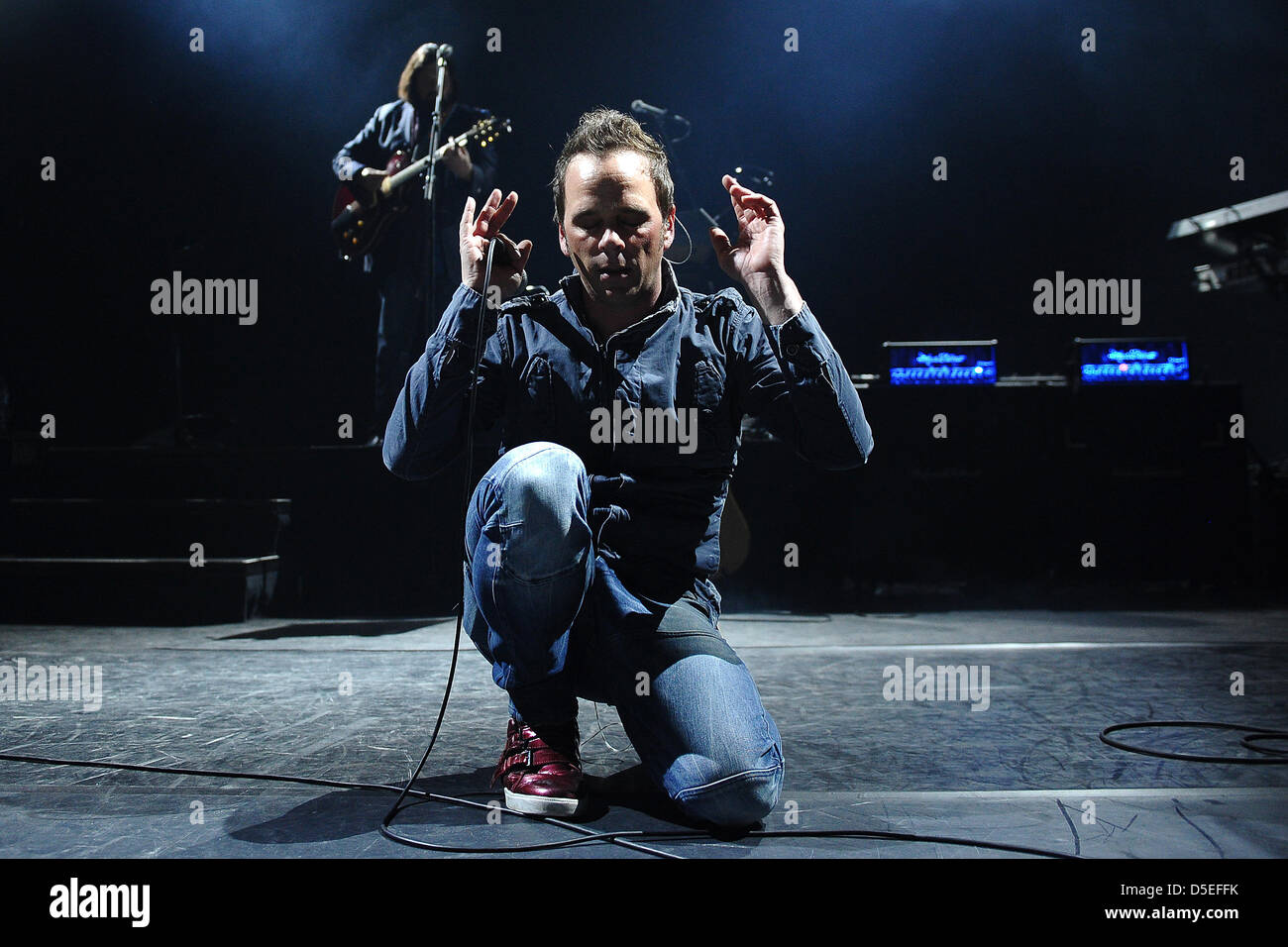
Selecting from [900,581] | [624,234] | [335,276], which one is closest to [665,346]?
[624,234]

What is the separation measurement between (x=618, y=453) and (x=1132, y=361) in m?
3.69

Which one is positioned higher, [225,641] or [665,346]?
[665,346]

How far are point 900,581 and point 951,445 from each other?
0.65 meters

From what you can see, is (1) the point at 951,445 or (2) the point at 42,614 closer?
(2) the point at 42,614

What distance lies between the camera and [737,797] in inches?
42.8

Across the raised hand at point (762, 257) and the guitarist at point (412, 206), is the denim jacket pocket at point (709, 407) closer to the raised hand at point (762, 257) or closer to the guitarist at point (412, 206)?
the raised hand at point (762, 257)

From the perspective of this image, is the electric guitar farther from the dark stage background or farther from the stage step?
the stage step

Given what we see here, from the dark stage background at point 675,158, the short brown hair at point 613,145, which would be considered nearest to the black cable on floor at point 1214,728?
the short brown hair at point 613,145

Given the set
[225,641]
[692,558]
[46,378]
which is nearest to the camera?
[692,558]

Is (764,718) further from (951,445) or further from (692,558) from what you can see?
(951,445)

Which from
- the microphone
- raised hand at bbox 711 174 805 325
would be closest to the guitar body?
the microphone

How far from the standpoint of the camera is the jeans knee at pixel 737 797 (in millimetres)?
1088

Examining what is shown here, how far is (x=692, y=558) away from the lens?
1327 millimetres
